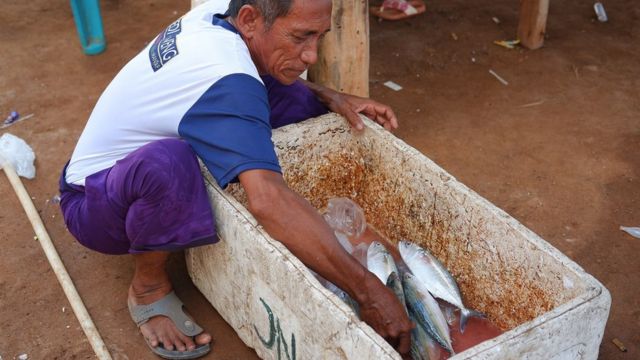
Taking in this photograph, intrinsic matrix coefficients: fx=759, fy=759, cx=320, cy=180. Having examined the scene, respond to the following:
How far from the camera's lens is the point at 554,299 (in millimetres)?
2613

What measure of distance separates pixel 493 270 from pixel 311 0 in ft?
4.03

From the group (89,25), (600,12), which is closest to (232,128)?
(89,25)

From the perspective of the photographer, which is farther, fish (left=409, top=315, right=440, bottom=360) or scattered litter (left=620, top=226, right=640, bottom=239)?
scattered litter (left=620, top=226, right=640, bottom=239)

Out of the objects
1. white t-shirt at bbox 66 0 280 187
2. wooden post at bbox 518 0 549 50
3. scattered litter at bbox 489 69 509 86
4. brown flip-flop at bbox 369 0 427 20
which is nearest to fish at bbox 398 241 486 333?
white t-shirt at bbox 66 0 280 187

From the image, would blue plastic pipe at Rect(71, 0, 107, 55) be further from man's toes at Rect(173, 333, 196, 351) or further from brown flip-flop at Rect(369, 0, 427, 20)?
man's toes at Rect(173, 333, 196, 351)

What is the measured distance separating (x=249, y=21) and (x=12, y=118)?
8.77ft

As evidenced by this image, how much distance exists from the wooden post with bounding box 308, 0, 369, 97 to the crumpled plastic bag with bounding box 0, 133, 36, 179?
5.60 ft

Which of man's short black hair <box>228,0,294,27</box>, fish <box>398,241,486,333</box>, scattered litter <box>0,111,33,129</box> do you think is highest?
man's short black hair <box>228,0,294,27</box>

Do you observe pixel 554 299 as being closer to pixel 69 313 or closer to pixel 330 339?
pixel 330 339

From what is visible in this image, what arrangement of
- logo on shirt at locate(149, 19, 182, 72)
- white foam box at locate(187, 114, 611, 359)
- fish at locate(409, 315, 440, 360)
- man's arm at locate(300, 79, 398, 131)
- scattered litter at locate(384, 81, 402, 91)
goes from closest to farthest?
white foam box at locate(187, 114, 611, 359) < fish at locate(409, 315, 440, 360) < logo on shirt at locate(149, 19, 182, 72) < man's arm at locate(300, 79, 398, 131) < scattered litter at locate(384, 81, 402, 91)

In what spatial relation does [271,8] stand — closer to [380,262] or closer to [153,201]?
[153,201]

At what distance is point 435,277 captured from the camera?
304cm

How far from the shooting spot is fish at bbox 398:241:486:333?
117 inches

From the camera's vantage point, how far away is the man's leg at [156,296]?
3178 mm
